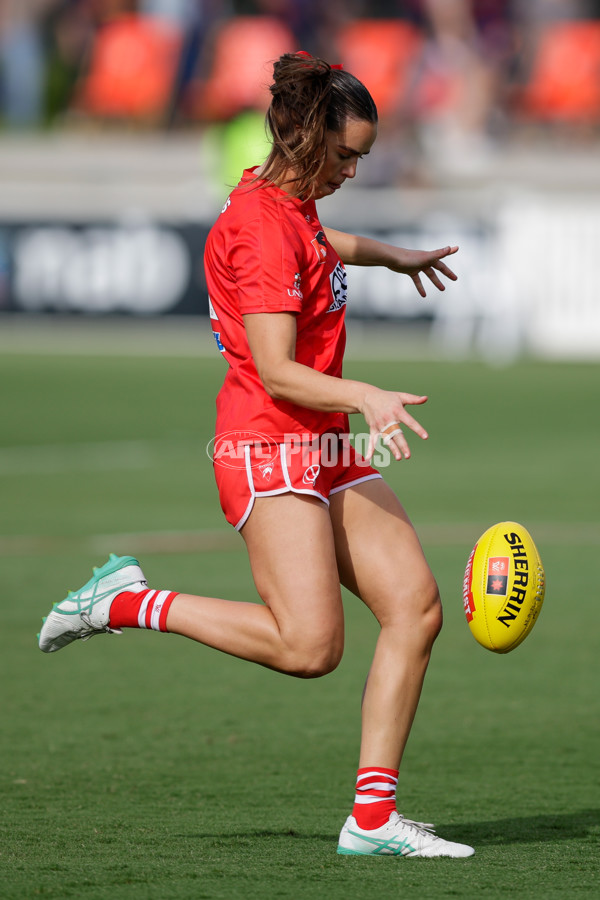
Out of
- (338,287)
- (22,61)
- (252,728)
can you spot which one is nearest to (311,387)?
(338,287)

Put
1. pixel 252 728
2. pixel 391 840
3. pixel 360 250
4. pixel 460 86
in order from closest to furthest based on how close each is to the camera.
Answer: pixel 391 840
pixel 360 250
pixel 252 728
pixel 460 86

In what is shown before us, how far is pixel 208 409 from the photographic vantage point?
59.8 feet

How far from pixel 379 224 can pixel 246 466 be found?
63.9 ft

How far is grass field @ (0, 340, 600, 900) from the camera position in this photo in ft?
14.4

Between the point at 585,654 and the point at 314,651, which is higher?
the point at 314,651

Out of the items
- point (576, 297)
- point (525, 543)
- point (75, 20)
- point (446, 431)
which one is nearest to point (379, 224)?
point (576, 297)

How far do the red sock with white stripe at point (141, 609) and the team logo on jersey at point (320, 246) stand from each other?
112cm

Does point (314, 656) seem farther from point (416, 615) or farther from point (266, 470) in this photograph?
point (266, 470)

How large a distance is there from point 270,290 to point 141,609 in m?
1.10

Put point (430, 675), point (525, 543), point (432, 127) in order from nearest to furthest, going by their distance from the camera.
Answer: point (525, 543), point (430, 675), point (432, 127)

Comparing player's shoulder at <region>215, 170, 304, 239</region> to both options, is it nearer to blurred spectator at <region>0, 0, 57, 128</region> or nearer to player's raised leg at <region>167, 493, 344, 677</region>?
player's raised leg at <region>167, 493, 344, 677</region>

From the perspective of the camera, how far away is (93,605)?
490 cm

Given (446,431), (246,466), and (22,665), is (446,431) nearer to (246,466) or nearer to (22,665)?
(22,665)

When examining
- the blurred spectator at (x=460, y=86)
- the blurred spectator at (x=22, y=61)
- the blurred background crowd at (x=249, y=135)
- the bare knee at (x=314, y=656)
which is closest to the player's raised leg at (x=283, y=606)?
the bare knee at (x=314, y=656)
